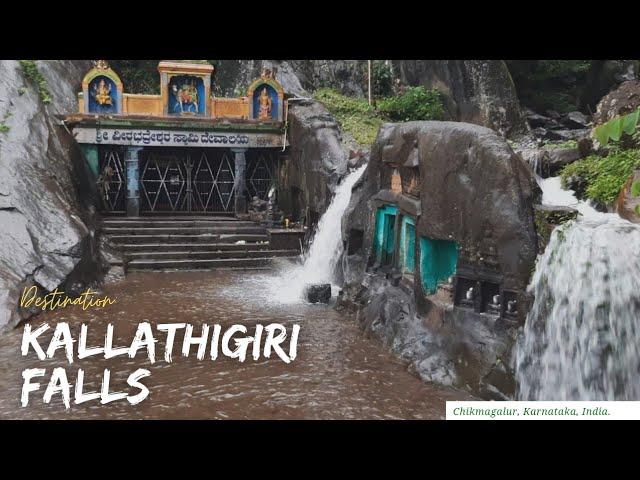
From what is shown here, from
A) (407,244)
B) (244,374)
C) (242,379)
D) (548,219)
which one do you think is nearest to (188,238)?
(407,244)

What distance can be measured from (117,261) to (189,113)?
20.2 ft

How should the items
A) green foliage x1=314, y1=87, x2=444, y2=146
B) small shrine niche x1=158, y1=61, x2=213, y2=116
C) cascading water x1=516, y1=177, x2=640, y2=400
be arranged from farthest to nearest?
green foliage x1=314, y1=87, x2=444, y2=146 → small shrine niche x1=158, y1=61, x2=213, y2=116 → cascading water x1=516, y1=177, x2=640, y2=400

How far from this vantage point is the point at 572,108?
2025 cm

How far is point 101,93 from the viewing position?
17.3 meters

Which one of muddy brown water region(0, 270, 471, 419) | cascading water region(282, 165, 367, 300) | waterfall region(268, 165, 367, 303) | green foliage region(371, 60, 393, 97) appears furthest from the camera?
green foliage region(371, 60, 393, 97)

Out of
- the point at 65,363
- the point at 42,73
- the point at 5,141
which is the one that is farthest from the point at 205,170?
the point at 65,363

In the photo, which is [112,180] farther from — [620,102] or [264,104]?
[620,102]

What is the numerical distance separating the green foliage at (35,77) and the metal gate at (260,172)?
6.26 metres

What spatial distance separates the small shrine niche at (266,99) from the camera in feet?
60.3

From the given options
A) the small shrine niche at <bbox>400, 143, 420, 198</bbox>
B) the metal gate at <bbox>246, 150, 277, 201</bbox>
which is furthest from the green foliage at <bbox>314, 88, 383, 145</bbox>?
the small shrine niche at <bbox>400, 143, 420, 198</bbox>

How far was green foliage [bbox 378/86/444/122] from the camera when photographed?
19094mm

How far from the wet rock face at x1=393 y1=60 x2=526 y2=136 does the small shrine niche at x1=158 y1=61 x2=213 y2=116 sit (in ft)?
25.7

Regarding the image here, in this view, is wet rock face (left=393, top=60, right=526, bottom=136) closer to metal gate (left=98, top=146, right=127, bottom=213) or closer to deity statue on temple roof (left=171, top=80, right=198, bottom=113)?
deity statue on temple roof (left=171, top=80, right=198, bottom=113)
